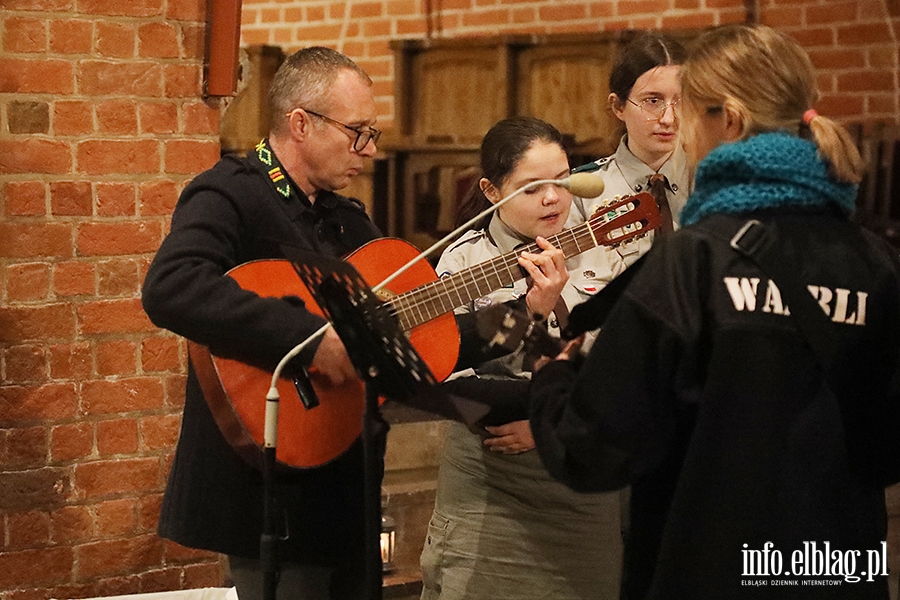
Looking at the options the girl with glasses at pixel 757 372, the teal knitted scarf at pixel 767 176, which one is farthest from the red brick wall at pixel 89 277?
the teal knitted scarf at pixel 767 176

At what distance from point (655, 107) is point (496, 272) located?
728 mm

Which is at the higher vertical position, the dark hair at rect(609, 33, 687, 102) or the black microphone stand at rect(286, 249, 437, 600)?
the dark hair at rect(609, 33, 687, 102)

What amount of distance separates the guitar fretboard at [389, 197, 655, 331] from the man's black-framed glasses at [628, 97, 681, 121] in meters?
0.41

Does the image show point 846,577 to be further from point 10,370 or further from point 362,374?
point 10,370

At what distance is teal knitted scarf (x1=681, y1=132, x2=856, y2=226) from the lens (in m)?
1.64

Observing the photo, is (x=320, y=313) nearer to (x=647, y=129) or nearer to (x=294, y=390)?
(x=294, y=390)

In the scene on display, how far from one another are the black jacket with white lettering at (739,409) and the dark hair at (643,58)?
51.8 inches

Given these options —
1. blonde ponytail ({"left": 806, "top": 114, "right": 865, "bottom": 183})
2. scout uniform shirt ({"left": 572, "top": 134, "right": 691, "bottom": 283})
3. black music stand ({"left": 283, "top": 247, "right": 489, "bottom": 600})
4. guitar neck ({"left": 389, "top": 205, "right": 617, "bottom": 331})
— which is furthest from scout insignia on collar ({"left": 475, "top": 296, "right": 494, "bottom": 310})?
blonde ponytail ({"left": 806, "top": 114, "right": 865, "bottom": 183})

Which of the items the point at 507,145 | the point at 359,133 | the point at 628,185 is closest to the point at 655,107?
the point at 628,185

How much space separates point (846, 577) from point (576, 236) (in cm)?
109

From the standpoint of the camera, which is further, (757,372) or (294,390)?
(294,390)

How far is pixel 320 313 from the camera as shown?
7.88ft

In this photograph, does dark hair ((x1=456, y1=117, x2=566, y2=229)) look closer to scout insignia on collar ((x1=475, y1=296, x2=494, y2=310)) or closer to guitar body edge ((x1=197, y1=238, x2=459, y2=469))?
scout insignia on collar ((x1=475, y1=296, x2=494, y2=310))

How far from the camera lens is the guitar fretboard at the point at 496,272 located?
7.97 ft
